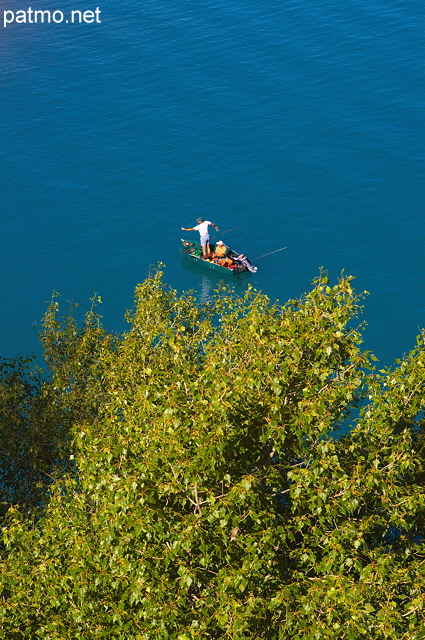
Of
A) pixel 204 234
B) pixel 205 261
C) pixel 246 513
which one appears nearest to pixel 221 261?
pixel 205 261

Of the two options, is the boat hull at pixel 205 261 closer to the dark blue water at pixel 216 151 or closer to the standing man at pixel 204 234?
the standing man at pixel 204 234

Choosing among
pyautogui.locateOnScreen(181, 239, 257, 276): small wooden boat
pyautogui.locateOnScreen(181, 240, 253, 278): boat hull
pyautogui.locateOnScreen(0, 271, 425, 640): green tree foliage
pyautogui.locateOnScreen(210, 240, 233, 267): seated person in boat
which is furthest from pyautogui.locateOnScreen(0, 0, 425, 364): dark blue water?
pyautogui.locateOnScreen(0, 271, 425, 640): green tree foliage

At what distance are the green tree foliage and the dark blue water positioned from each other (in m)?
33.0

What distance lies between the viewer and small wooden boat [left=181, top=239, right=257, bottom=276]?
6153 cm

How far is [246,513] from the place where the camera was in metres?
20.4

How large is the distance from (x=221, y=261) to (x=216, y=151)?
64.5 ft

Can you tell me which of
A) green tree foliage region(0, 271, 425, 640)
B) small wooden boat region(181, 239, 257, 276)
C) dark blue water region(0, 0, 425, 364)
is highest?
dark blue water region(0, 0, 425, 364)

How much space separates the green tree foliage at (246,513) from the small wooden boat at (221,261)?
36.7 m

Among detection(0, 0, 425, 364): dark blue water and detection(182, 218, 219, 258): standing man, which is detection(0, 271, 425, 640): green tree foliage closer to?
detection(0, 0, 425, 364): dark blue water

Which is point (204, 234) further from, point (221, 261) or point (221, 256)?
point (221, 261)

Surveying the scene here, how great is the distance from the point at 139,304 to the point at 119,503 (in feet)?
41.4

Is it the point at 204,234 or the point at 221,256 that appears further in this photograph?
the point at 221,256

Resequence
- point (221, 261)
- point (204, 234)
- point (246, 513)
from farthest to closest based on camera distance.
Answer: point (221, 261), point (204, 234), point (246, 513)

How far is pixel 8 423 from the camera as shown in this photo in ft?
103
